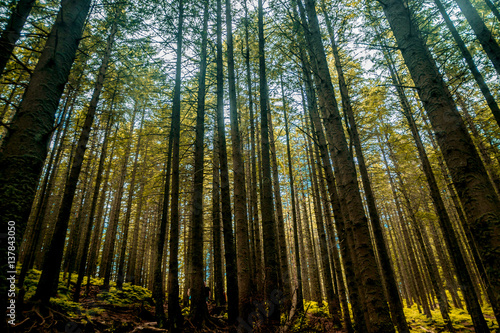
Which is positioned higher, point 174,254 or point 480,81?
point 480,81

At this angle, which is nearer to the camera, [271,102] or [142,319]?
[142,319]

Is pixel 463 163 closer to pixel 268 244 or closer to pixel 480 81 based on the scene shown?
pixel 268 244

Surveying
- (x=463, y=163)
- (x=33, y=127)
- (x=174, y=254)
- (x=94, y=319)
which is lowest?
(x=94, y=319)

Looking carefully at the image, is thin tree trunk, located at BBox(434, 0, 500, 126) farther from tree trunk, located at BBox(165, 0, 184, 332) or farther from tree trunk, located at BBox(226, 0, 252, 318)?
tree trunk, located at BBox(165, 0, 184, 332)

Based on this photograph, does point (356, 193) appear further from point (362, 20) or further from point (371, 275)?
point (362, 20)

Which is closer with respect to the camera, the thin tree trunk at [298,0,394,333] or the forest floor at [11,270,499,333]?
the thin tree trunk at [298,0,394,333]

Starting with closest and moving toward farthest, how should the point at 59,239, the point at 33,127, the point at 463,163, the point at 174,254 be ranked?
the point at 33,127, the point at 463,163, the point at 59,239, the point at 174,254

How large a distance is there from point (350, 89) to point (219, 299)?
12.0m

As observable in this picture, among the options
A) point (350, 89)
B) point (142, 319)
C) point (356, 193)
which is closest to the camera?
point (356, 193)

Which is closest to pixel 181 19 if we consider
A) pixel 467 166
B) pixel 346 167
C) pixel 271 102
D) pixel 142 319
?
pixel 271 102

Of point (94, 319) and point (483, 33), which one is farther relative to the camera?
point (94, 319)

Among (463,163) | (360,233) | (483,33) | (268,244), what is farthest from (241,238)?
(483,33)

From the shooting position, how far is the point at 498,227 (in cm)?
201

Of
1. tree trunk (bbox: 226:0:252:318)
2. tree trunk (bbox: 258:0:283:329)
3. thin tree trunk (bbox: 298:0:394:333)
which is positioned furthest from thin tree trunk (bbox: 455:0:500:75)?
tree trunk (bbox: 226:0:252:318)
